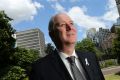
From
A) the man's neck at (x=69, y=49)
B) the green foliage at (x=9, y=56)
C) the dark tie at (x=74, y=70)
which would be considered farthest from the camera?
the green foliage at (x=9, y=56)

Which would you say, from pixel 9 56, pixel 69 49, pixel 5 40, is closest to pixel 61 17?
pixel 69 49

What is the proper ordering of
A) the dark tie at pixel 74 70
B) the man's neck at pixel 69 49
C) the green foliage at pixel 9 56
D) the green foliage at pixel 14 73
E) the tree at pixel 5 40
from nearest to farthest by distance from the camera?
the dark tie at pixel 74 70, the man's neck at pixel 69 49, the green foliage at pixel 14 73, the green foliage at pixel 9 56, the tree at pixel 5 40

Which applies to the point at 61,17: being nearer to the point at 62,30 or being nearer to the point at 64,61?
the point at 62,30

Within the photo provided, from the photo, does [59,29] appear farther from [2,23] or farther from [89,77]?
[2,23]

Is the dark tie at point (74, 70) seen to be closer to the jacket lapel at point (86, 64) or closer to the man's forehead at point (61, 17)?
the jacket lapel at point (86, 64)

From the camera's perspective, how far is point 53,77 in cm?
314

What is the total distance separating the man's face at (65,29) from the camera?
317 centimetres

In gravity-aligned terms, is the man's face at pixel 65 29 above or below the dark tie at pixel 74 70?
above

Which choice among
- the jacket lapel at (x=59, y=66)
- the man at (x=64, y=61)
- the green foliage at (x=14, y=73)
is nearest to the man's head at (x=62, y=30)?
the man at (x=64, y=61)

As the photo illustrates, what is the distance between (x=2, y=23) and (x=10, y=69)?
587 cm

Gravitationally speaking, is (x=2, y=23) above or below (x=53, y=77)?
above

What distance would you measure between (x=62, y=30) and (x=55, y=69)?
38cm

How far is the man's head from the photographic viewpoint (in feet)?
10.4

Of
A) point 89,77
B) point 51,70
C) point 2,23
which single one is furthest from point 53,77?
point 2,23
